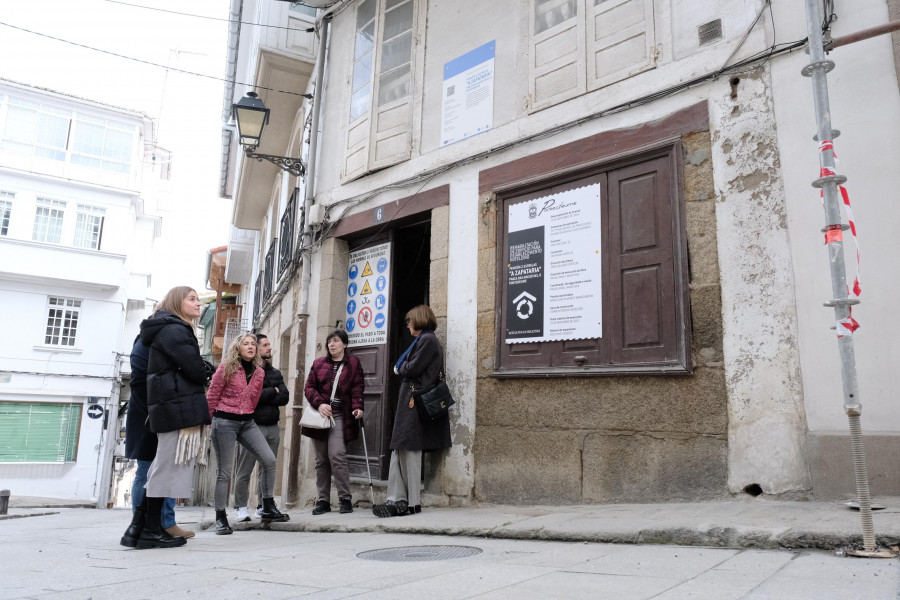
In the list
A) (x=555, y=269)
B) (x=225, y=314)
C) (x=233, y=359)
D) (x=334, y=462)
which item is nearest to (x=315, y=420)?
(x=334, y=462)

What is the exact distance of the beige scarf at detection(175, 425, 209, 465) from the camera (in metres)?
4.64

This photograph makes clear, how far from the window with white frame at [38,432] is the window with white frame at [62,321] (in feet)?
8.76

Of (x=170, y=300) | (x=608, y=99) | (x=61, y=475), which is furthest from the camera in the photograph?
(x=61, y=475)

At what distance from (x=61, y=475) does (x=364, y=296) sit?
20.2m

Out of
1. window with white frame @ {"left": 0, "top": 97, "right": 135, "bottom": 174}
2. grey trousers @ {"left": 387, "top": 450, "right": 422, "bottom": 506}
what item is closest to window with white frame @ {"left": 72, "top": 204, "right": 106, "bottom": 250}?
window with white frame @ {"left": 0, "top": 97, "right": 135, "bottom": 174}

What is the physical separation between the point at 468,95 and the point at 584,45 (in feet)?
4.81

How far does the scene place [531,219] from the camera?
6.44 meters

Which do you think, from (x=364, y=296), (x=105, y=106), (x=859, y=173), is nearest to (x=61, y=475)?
(x=105, y=106)

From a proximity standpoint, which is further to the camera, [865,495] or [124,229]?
[124,229]

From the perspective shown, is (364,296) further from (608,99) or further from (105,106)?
(105,106)

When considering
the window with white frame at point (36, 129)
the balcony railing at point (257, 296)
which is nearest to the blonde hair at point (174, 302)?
the balcony railing at point (257, 296)

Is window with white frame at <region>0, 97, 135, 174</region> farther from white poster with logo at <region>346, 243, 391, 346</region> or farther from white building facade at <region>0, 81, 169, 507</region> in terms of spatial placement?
white poster with logo at <region>346, 243, 391, 346</region>

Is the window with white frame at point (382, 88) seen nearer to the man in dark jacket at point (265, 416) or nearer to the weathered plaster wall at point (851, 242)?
the man in dark jacket at point (265, 416)

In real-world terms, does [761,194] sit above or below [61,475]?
above
